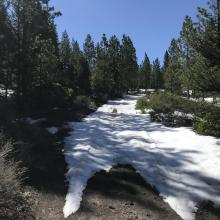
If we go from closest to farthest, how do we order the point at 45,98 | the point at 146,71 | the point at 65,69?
the point at 45,98 → the point at 65,69 → the point at 146,71

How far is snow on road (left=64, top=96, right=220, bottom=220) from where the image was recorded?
7.97m

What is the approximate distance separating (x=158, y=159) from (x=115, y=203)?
3.23 m

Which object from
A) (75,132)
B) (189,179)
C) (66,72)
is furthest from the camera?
(66,72)

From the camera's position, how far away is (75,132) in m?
15.5

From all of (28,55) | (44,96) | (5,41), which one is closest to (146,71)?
(44,96)

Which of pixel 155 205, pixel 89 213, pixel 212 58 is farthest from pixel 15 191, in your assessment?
pixel 212 58

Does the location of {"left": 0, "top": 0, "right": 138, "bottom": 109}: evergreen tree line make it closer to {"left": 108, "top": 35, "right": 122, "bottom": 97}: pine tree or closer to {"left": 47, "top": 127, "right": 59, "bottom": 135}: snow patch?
{"left": 47, "top": 127, "right": 59, "bottom": 135}: snow patch

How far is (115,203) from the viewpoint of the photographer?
25.1 ft

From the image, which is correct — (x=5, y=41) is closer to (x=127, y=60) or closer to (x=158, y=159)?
(x=158, y=159)

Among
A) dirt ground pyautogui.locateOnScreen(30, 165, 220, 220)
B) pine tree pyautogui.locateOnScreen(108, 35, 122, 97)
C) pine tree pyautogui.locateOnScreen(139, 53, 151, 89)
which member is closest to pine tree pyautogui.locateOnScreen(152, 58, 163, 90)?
pine tree pyautogui.locateOnScreen(139, 53, 151, 89)

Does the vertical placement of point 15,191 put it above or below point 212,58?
below

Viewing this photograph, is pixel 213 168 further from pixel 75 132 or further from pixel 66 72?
pixel 66 72

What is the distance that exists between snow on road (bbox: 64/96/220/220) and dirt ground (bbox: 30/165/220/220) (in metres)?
0.20

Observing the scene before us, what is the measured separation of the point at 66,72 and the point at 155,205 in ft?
141
